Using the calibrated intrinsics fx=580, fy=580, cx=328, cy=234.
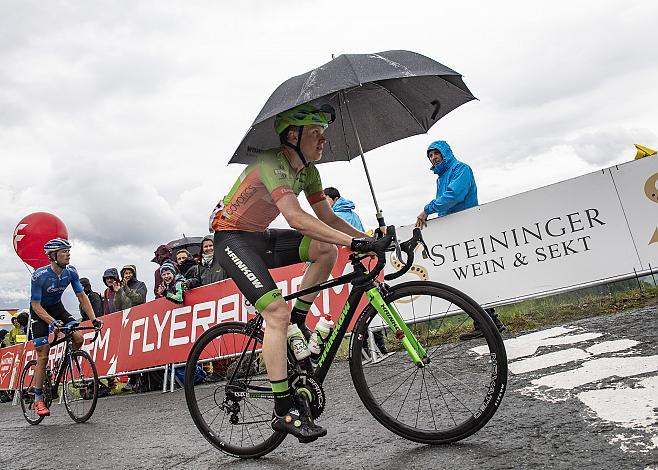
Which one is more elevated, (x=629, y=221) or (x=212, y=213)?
(x=212, y=213)

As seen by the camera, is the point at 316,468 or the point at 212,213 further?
the point at 212,213

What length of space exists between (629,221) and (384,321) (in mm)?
5076

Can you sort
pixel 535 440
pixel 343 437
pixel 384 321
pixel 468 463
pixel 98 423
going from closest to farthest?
1. pixel 468 463
2. pixel 535 440
3. pixel 384 321
4. pixel 343 437
5. pixel 98 423

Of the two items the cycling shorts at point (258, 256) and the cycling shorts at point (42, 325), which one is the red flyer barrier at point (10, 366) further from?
the cycling shorts at point (258, 256)

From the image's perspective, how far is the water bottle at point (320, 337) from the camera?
3701 millimetres

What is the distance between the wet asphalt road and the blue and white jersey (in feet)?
6.58

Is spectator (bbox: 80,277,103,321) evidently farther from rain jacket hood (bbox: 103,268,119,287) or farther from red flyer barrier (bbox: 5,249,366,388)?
red flyer barrier (bbox: 5,249,366,388)

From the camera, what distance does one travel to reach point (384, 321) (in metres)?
3.58

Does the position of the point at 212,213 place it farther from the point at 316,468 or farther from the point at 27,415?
the point at 27,415

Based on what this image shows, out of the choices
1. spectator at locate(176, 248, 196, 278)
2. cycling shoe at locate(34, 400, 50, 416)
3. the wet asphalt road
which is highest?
spectator at locate(176, 248, 196, 278)

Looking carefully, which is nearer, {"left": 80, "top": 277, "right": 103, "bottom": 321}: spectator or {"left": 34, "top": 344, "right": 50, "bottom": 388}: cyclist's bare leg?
{"left": 34, "top": 344, "right": 50, "bottom": 388}: cyclist's bare leg

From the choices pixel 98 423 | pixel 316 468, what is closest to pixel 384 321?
pixel 316 468

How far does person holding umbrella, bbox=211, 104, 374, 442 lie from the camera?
139 inches

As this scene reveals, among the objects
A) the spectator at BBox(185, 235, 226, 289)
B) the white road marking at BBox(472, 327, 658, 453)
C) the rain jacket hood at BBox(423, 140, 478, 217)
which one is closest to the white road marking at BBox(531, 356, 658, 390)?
the white road marking at BBox(472, 327, 658, 453)
